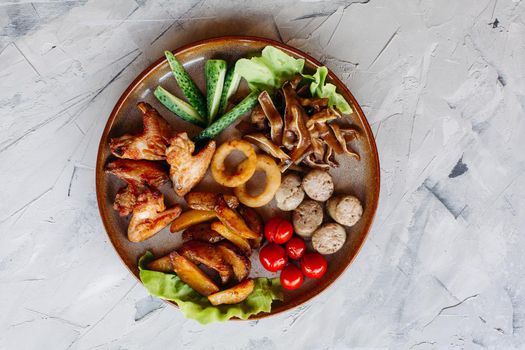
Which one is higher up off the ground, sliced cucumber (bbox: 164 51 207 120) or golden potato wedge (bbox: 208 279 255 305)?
sliced cucumber (bbox: 164 51 207 120)

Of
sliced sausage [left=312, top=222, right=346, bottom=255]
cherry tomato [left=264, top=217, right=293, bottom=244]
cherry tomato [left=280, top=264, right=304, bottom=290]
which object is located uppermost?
cherry tomato [left=264, top=217, right=293, bottom=244]

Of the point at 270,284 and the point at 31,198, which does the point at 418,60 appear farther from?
the point at 31,198

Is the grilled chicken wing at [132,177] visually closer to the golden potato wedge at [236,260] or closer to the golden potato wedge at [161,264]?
the golden potato wedge at [161,264]

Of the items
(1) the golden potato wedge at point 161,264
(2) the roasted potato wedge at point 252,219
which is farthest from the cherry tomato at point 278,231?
(1) the golden potato wedge at point 161,264

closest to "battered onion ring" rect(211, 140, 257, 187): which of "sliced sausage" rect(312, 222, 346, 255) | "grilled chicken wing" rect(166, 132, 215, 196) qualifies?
"grilled chicken wing" rect(166, 132, 215, 196)

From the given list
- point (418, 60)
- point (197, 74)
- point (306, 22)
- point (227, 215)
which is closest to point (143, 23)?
point (197, 74)

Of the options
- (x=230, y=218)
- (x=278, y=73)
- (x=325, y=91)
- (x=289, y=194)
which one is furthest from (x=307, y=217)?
(x=278, y=73)

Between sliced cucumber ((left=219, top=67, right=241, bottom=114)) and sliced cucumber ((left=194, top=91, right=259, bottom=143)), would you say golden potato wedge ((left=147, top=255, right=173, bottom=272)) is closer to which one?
sliced cucumber ((left=194, top=91, right=259, bottom=143))
